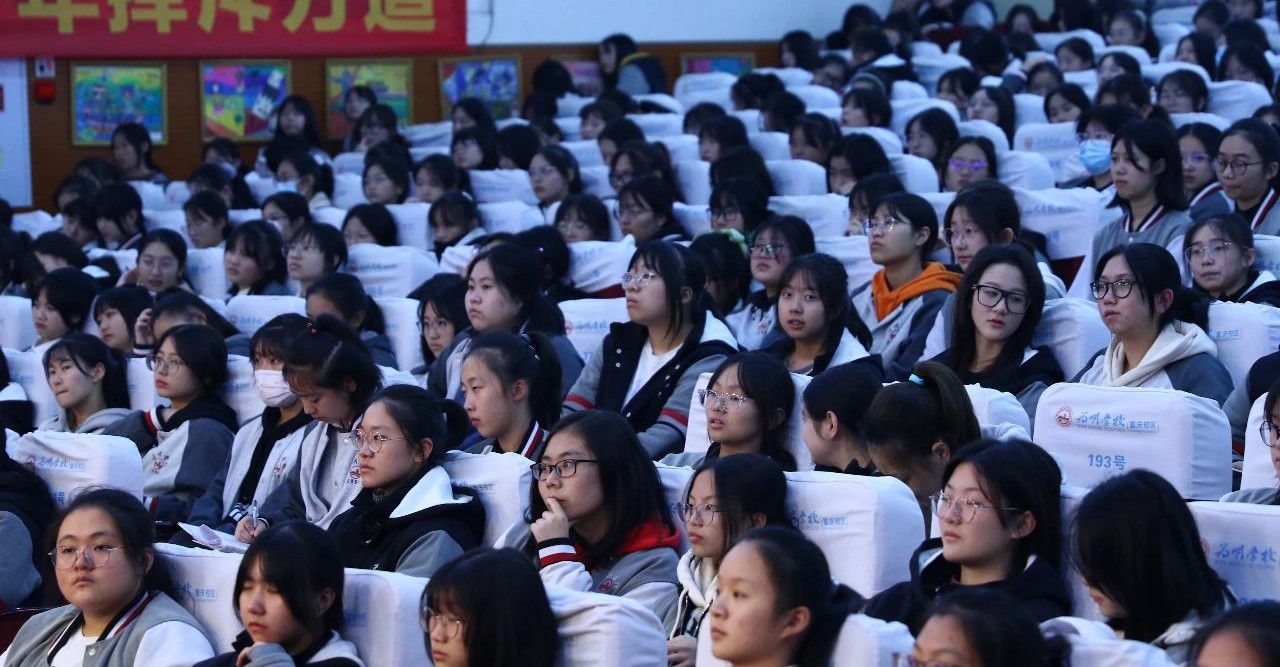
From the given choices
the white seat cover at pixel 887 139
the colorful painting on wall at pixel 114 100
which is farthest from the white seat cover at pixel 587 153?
the colorful painting on wall at pixel 114 100

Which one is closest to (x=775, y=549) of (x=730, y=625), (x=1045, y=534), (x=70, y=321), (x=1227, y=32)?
(x=730, y=625)

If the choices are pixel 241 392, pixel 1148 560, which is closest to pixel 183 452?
pixel 241 392

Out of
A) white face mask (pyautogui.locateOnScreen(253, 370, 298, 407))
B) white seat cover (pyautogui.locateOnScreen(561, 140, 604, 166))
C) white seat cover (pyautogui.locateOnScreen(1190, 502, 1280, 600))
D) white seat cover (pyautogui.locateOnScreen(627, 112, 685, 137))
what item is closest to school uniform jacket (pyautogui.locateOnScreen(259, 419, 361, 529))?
white face mask (pyautogui.locateOnScreen(253, 370, 298, 407))

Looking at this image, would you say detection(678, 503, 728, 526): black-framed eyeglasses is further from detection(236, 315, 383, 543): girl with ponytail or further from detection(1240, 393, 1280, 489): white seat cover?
detection(236, 315, 383, 543): girl with ponytail

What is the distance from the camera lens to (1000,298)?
436 cm

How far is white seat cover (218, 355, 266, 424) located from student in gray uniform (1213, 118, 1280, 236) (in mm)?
2948

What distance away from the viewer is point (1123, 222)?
568 centimetres

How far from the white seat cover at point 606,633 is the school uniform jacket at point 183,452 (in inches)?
80.5

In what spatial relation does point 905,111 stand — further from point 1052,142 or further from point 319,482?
point 319,482

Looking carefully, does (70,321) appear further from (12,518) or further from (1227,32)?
(1227,32)

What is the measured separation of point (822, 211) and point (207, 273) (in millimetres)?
2419

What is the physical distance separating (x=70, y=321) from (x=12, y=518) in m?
2.20

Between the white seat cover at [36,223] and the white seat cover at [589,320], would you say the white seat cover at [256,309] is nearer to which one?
the white seat cover at [589,320]

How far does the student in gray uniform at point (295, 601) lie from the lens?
320 centimetres
